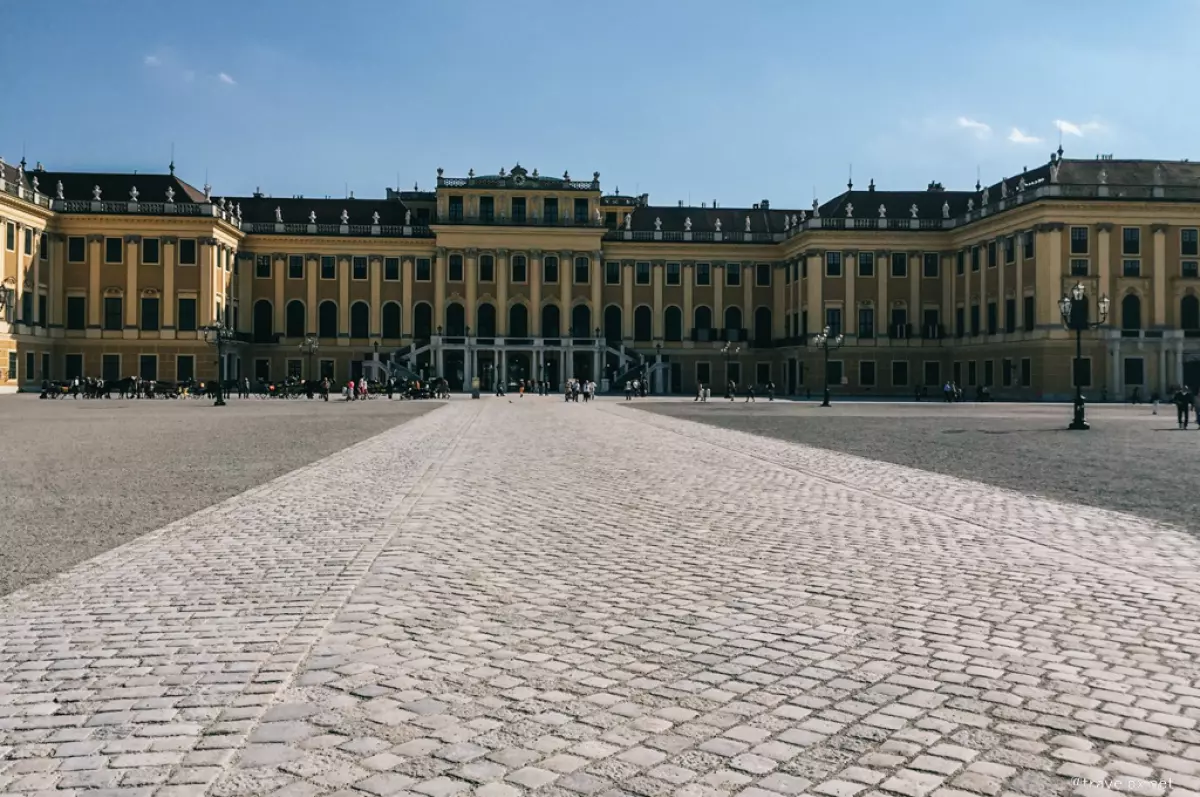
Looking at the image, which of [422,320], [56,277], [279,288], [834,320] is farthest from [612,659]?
[279,288]

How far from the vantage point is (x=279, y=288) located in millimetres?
76125

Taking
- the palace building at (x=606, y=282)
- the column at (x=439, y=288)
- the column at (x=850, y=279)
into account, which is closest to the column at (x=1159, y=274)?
the palace building at (x=606, y=282)

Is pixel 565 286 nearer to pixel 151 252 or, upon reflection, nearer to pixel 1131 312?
pixel 151 252

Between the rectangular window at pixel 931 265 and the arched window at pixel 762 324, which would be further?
the arched window at pixel 762 324

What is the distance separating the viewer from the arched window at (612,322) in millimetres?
79125

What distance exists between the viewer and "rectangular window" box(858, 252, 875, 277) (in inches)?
2817

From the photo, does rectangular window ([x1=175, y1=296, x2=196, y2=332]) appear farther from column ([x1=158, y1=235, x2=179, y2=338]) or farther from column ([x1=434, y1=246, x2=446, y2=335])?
column ([x1=434, y1=246, x2=446, y2=335])

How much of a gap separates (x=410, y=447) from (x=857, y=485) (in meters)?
9.11

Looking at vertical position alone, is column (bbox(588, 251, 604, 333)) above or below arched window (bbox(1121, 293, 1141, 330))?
above

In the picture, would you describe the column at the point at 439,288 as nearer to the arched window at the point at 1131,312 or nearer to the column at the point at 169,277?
the column at the point at 169,277

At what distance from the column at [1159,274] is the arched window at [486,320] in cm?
4218

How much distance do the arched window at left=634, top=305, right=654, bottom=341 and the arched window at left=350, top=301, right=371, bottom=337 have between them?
19135 mm

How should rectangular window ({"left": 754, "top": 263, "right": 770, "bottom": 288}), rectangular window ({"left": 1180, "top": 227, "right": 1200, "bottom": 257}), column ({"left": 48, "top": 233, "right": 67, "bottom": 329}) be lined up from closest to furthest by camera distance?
rectangular window ({"left": 1180, "top": 227, "right": 1200, "bottom": 257}) → column ({"left": 48, "top": 233, "right": 67, "bottom": 329}) → rectangular window ({"left": 754, "top": 263, "right": 770, "bottom": 288})

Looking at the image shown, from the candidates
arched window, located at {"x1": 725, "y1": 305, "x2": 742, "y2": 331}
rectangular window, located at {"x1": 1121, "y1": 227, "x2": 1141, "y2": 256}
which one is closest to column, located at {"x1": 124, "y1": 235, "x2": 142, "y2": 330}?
arched window, located at {"x1": 725, "y1": 305, "x2": 742, "y2": 331}
